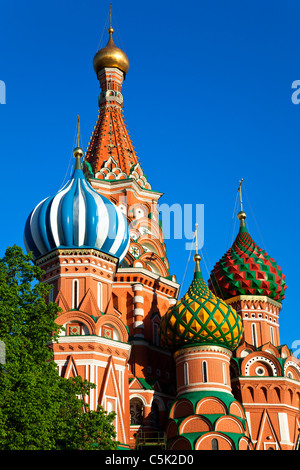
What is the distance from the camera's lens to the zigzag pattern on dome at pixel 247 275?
1161 inches

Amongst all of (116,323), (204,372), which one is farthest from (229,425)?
(116,323)

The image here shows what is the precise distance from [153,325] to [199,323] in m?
3.20

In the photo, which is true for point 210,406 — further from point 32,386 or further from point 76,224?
point 32,386

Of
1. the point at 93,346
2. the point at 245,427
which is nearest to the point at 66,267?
the point at 93,346

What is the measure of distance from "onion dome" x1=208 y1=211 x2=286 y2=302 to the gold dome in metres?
9.43

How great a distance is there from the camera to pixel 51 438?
52.9 ft

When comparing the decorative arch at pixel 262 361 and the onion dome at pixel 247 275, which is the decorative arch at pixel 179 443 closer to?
the decorative arch at pixel 262 361

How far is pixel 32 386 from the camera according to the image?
15.5 m

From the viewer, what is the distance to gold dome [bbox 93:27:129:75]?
3388 centimetres

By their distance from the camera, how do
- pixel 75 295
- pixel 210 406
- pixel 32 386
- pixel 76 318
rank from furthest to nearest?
1. pixel 75 295
2. pixel 210 406
3. pixel 76 318
4. pixel 32 386

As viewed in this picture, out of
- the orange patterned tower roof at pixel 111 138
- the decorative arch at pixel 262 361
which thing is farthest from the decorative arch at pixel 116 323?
the orange patterned tower roof at pixel 111 138

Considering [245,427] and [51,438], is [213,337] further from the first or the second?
[51,438]

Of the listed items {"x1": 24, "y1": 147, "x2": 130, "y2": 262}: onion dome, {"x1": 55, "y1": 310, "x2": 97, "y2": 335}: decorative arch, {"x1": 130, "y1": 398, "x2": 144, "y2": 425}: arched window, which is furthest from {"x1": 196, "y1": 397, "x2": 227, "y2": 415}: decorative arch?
{"x1": 24, "y1": 147, "x2": 130, "y2": 262}: onion dome

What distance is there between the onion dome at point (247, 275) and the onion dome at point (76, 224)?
19.0ft
